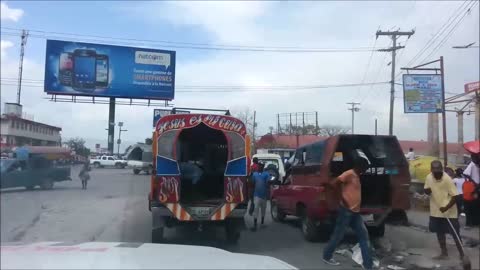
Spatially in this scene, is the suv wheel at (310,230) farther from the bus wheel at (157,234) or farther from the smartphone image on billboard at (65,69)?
the smartphone image on billboard at (65,69)

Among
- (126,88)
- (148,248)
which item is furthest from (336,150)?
(126,88)

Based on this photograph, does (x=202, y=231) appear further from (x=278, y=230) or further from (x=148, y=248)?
(x=148, y=248)

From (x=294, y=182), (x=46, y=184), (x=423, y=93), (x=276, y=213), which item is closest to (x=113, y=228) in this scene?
(x=294, y=182)

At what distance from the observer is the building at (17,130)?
4652 mm

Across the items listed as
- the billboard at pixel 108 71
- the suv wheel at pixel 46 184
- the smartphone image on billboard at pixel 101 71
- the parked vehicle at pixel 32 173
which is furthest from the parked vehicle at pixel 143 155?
the smartphone image on billboard at pixel 101 71

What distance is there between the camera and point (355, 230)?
26.6 ft

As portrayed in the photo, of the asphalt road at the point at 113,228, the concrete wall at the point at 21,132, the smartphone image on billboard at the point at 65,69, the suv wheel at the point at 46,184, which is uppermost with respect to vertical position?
the smartphone image on billboard at the point at 65,69

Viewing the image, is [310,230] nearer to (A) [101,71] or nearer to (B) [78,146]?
(B) [78,146]

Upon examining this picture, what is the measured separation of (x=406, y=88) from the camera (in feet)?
76.2

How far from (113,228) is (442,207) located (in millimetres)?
6238

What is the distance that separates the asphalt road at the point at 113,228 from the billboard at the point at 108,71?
18.3m

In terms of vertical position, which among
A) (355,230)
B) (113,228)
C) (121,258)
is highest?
(121,258)

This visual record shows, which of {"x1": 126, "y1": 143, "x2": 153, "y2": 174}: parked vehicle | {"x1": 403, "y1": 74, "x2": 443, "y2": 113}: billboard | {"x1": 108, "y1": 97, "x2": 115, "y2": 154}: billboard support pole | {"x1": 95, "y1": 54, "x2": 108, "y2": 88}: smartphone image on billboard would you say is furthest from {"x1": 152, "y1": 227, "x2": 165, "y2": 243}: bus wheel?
{"x1": 95, "y1": 54, "x2": 108, "y2": 88}: smartphone image on billboard

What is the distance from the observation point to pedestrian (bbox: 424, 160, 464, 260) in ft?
26.9
